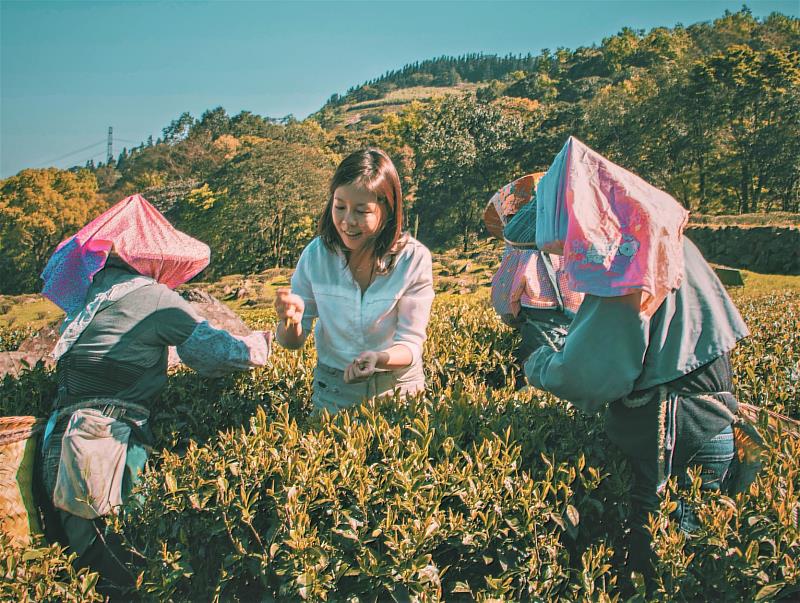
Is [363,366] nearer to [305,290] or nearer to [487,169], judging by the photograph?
[305,290]

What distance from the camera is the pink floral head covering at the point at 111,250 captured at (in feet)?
9.41

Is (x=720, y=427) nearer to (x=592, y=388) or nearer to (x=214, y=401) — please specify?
(x=592, y=388)

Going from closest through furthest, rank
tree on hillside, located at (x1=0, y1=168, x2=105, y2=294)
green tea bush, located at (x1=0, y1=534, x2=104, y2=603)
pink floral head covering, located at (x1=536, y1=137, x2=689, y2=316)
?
1. pink floral head covering, located at (x1=536, y1=137, x2=689, y2=316)
2. green tea bush, located at (x1=0, y1=534, x2=104, y2=603)
3. tree on hillside, located at (x1=0, y1=168, x2=105, y2=294)

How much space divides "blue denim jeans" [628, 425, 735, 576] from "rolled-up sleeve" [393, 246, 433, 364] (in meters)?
1.08

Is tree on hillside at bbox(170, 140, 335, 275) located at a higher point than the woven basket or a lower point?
higher

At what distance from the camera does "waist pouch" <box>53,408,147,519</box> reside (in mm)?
2523

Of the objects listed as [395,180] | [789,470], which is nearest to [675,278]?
[789,470]

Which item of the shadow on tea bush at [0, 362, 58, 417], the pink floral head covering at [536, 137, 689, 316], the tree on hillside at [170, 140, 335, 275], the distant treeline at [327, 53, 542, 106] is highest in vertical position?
the distant treeline at [327, 53, 542, 106]

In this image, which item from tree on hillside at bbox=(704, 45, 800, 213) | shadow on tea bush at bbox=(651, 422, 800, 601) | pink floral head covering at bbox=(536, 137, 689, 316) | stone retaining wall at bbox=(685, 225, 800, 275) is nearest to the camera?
pink floral head covering at bbox=(536, 137, 689, 316)

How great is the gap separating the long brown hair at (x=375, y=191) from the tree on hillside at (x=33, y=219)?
128 feet

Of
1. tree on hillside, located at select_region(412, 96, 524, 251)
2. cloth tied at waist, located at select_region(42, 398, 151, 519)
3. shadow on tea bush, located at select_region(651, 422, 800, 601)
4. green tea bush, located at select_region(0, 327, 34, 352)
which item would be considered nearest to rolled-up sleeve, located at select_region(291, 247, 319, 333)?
cloth tied at waist, located at select_region(42, 398, 151, 519)

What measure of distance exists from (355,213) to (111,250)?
3.98 ft

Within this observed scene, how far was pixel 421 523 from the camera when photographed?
6.90 feet

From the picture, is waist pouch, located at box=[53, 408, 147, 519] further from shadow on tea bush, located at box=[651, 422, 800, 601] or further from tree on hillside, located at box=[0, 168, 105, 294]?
tree on hillside, located at box=[0, 168, 105, 294]
